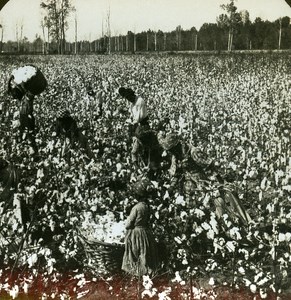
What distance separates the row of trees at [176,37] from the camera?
259cm

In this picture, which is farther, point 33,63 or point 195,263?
point 33,63

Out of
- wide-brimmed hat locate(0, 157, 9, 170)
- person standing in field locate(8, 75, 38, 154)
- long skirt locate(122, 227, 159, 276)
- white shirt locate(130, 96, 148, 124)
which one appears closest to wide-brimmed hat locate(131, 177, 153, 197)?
long skirt locate(122, 227, 159, 276)

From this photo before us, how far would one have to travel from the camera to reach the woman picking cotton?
2586mm

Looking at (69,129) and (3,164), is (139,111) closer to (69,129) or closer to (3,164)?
(69,129)

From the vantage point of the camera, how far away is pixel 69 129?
278 centimetres

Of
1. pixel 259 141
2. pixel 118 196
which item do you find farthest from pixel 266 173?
pixel 118 196

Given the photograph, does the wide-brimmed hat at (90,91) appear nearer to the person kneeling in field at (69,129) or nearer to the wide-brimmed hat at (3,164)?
the person kneeling in field at (69,129)

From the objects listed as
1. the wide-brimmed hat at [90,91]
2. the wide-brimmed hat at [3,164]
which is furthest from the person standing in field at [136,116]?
the wide-brimmed hat at [3,164]

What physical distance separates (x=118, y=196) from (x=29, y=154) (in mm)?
474

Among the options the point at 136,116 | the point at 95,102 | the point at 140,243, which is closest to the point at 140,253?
the point at 140,243

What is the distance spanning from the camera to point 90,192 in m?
2.71

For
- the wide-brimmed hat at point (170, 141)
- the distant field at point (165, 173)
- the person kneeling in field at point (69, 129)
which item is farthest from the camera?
the person kneeling in field at point (69, 129)

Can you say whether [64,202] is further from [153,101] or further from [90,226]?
[153,101]

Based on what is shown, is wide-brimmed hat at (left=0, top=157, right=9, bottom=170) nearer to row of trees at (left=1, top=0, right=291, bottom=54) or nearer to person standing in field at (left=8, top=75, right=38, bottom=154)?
person standing in field at (left=8, top=75, right=38, bottom=154)
